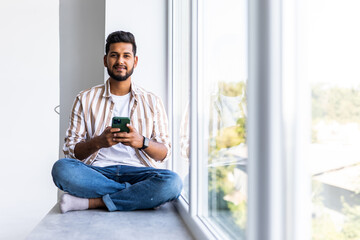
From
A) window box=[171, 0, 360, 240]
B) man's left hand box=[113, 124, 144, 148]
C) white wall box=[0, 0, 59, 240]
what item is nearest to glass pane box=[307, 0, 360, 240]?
window box=[171, 0, 360, 240]

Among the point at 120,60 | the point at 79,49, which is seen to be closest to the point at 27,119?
the point at 79,49

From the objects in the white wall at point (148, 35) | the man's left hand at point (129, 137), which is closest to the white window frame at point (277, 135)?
the man's left hand at point (129, 137)

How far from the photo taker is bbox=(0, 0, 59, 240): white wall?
340 centimetres

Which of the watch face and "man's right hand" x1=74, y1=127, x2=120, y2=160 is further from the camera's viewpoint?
the watch face

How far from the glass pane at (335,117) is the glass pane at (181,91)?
1.63 meters

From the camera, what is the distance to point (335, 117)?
0.81 meters

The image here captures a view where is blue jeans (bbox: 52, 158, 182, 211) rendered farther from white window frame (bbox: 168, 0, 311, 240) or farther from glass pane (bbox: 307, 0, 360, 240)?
glass pane (bbox: 307, 0, 360, 240)

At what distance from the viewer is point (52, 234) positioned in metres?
1.88

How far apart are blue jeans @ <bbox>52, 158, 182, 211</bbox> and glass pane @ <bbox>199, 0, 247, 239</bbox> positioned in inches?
13.1

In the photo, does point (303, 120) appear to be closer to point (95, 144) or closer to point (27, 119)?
point (95, 144)

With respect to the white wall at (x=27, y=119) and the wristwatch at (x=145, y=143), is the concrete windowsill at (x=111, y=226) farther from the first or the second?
the white wall at (x=27, y=119)

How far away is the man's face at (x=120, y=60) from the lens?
8.81 feet

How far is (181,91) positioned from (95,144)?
2.50 feet

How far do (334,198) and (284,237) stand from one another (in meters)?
0.20
